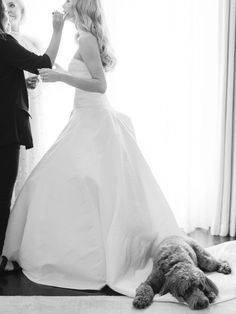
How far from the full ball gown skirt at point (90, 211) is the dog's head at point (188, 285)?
9.9 inches

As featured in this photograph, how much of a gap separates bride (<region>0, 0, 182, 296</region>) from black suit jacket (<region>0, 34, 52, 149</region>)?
88 millimetres

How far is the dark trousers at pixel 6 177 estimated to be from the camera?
239cm

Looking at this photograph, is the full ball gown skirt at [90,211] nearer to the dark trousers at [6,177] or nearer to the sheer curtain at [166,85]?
the dark trousers at [6,177]

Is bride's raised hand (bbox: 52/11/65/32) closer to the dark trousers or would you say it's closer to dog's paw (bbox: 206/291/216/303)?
the dark trousers

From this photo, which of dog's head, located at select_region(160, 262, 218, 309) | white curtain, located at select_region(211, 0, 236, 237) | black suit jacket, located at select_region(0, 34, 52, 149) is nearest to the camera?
dog's head, located at select_region(160, 262, 218, 309)

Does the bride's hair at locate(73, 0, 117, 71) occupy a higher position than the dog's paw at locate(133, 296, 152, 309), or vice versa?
the bride's hair at locate(73, 0, 117, 71)

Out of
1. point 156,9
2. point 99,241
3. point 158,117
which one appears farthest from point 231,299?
point 156,9

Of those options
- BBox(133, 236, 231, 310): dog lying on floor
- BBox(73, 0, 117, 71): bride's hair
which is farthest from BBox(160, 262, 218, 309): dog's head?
BBox(73, 0, 117, 71): bride's hair

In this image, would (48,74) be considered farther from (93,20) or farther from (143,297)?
(143,297)

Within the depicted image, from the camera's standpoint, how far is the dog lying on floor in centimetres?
199

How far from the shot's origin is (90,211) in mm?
2350

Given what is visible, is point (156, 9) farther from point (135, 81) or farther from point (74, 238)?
point (74, 238)

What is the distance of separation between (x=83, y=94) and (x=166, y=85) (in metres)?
1.06

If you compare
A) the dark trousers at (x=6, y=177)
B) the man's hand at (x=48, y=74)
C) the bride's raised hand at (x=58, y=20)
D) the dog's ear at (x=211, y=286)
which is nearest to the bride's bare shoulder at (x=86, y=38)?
the bride's raised hand at (x=58, y=20)
